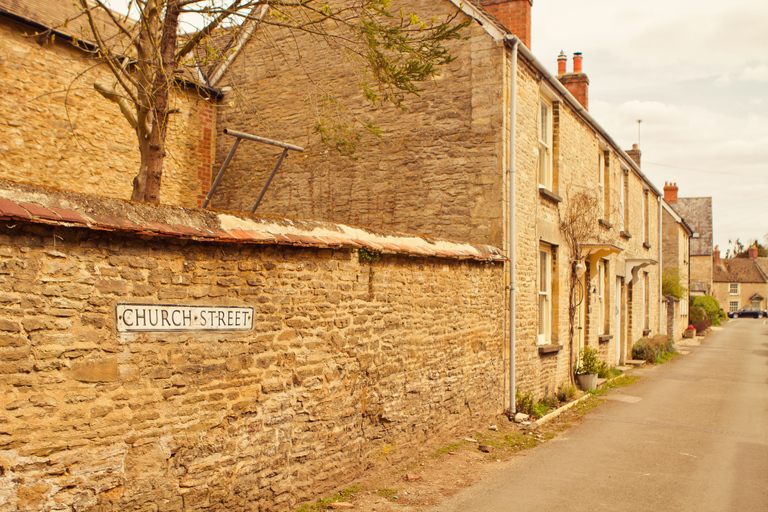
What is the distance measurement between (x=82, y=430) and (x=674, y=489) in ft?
20.6

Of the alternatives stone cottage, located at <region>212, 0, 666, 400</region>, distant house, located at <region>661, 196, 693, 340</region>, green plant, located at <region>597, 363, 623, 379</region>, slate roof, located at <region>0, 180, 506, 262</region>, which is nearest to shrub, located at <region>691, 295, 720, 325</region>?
distant house, located at <region>661, 196, 693, 340</region>

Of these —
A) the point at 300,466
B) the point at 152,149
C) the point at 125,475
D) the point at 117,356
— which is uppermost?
the point at 152,149

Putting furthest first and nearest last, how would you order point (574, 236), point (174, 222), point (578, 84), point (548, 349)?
point (578, 84) → point (574, 236) → point (548, 349) → point (174, 222)

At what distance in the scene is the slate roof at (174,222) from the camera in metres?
3.90

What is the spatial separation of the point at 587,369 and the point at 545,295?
3012 mm

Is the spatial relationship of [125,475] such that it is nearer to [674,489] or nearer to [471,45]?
[674,489]

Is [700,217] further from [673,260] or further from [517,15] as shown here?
[517,15]

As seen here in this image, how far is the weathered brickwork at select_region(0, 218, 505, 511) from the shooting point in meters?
3.95

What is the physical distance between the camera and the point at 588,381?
13711 mm

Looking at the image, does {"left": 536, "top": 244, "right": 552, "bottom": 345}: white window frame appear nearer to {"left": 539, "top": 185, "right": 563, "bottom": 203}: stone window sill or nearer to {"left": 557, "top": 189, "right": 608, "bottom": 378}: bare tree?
{"left": 557, "top": 189, "right": 608, "bottom": 378}: bare tree

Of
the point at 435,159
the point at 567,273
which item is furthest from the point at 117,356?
the point at 567,273

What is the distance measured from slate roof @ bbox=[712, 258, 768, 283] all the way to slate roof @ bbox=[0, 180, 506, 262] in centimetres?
8097

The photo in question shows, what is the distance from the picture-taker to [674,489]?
698 centimetres

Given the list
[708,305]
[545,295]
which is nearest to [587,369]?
[545,295]
